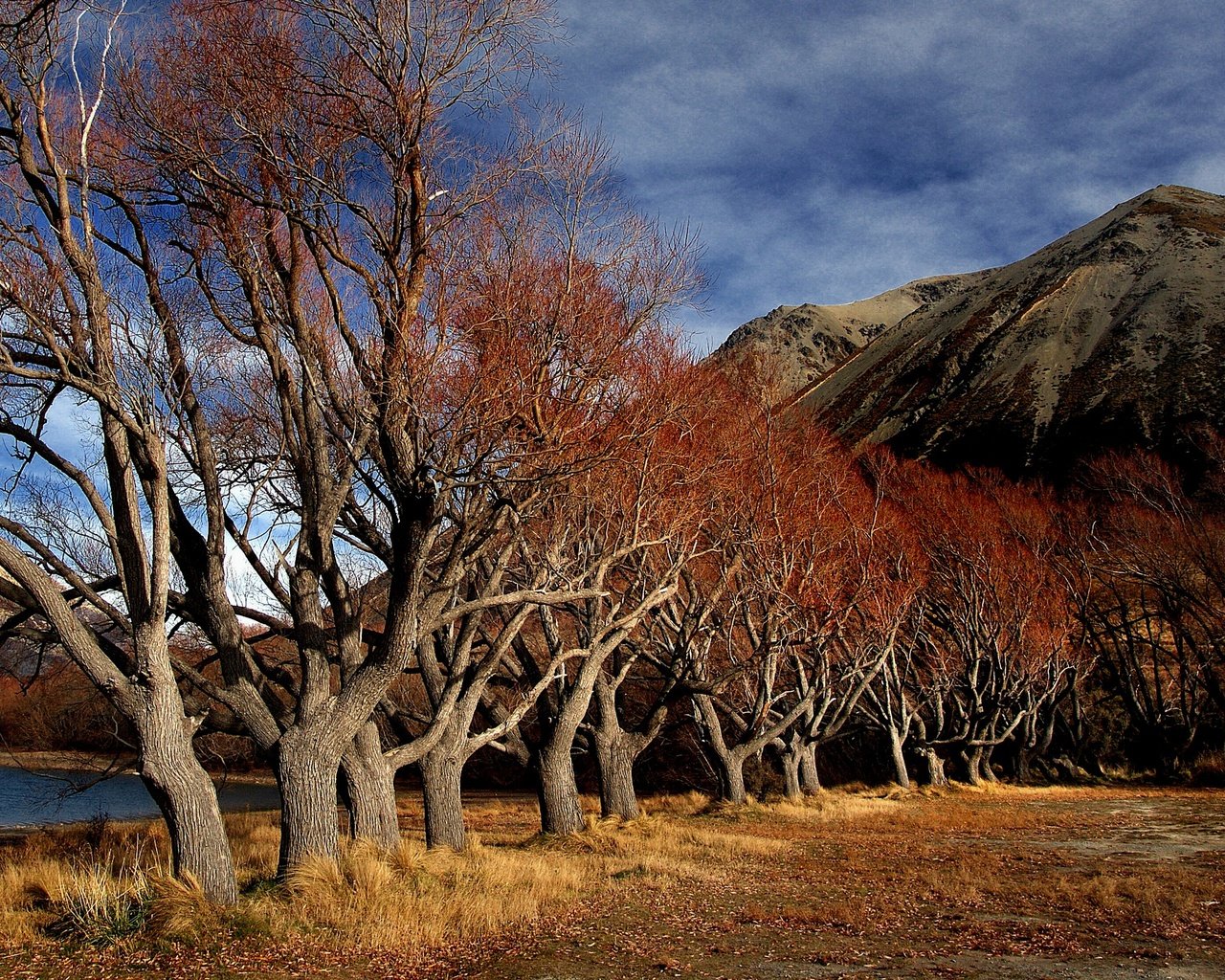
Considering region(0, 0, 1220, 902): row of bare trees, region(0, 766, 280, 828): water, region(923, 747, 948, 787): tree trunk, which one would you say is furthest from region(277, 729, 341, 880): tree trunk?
region(923, 747, 948, 787): tree trunk

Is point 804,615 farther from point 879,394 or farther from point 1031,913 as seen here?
point 879,394

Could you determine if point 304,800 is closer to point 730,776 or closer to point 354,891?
point 354,891

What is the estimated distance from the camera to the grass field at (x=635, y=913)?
22.3 ft

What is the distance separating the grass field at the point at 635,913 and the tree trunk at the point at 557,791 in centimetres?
63

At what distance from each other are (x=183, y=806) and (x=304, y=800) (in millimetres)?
1337

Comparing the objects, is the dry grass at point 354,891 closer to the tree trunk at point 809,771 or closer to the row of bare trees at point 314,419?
the row of bare trees at point 314,419

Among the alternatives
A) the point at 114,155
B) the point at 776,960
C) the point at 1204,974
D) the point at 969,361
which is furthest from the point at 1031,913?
the point at 969,361

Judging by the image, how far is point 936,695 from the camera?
30953mm

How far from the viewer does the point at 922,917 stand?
9000mm

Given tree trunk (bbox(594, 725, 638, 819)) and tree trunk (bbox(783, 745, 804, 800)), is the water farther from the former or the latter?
tree trunk (bbox(783, 745, 804, 800))

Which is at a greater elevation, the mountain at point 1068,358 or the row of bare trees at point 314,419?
the mountain at point 1068,358

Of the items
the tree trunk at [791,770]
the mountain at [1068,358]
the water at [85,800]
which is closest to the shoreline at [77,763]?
the water at [85,800]

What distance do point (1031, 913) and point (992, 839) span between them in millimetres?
7840

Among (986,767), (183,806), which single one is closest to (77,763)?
(986,767)
